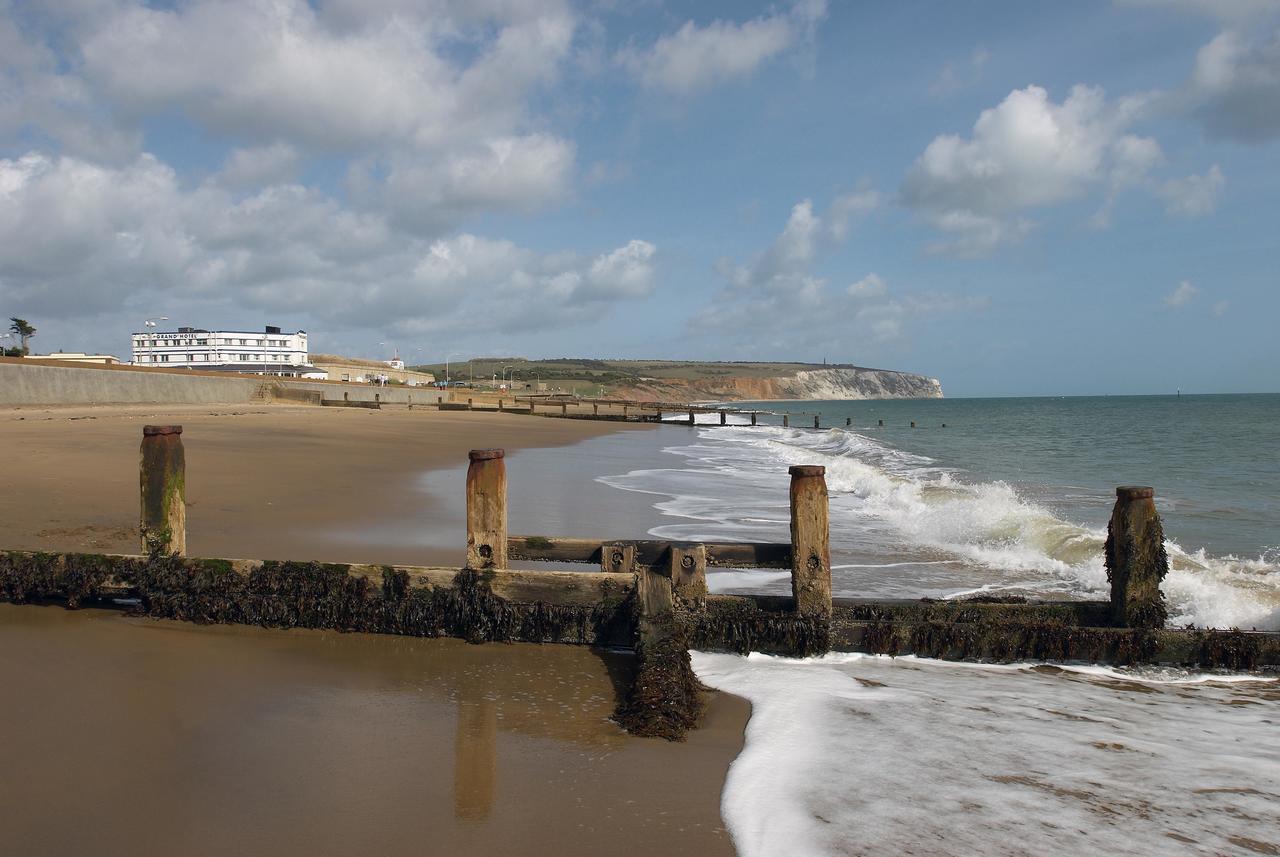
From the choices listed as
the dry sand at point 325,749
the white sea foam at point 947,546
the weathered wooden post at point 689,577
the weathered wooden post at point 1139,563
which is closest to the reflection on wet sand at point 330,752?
the dry sand at point 325,749

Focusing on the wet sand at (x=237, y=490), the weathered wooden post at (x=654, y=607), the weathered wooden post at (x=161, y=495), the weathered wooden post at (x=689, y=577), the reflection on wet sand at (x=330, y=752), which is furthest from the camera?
the wet sand at (x=237, y=490)

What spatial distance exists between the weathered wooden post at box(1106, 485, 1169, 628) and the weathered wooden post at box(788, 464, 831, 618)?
6.50 feet

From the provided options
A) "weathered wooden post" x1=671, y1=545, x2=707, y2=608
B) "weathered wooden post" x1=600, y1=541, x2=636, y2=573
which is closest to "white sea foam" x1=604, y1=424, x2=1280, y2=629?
"weathered wooden post" x1=600, y1=541, x2=636, y2=573

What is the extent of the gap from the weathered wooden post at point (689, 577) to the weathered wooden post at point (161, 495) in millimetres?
3712

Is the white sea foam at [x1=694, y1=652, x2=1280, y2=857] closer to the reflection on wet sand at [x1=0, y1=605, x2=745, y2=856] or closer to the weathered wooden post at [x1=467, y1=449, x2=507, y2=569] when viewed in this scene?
the reflection on wet sand at [x1=0, y1=605, x2=745, y2=856]

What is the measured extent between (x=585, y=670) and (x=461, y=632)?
→ 104 cm

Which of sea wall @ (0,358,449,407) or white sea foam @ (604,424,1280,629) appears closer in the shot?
white sea foam @ (604,424,1280,629)

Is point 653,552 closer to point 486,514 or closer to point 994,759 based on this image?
point 486,514

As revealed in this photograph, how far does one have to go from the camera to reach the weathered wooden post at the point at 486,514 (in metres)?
5.82

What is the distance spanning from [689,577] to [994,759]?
2.19 metres

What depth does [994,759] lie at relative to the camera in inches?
163

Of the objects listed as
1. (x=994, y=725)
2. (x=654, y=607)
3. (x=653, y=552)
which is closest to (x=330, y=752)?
(x=654, y=607)

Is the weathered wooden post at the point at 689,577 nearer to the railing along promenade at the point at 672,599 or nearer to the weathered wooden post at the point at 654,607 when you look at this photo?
the railing along promenade at the point at 672,599

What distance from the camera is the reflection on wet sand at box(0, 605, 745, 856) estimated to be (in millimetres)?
3166
